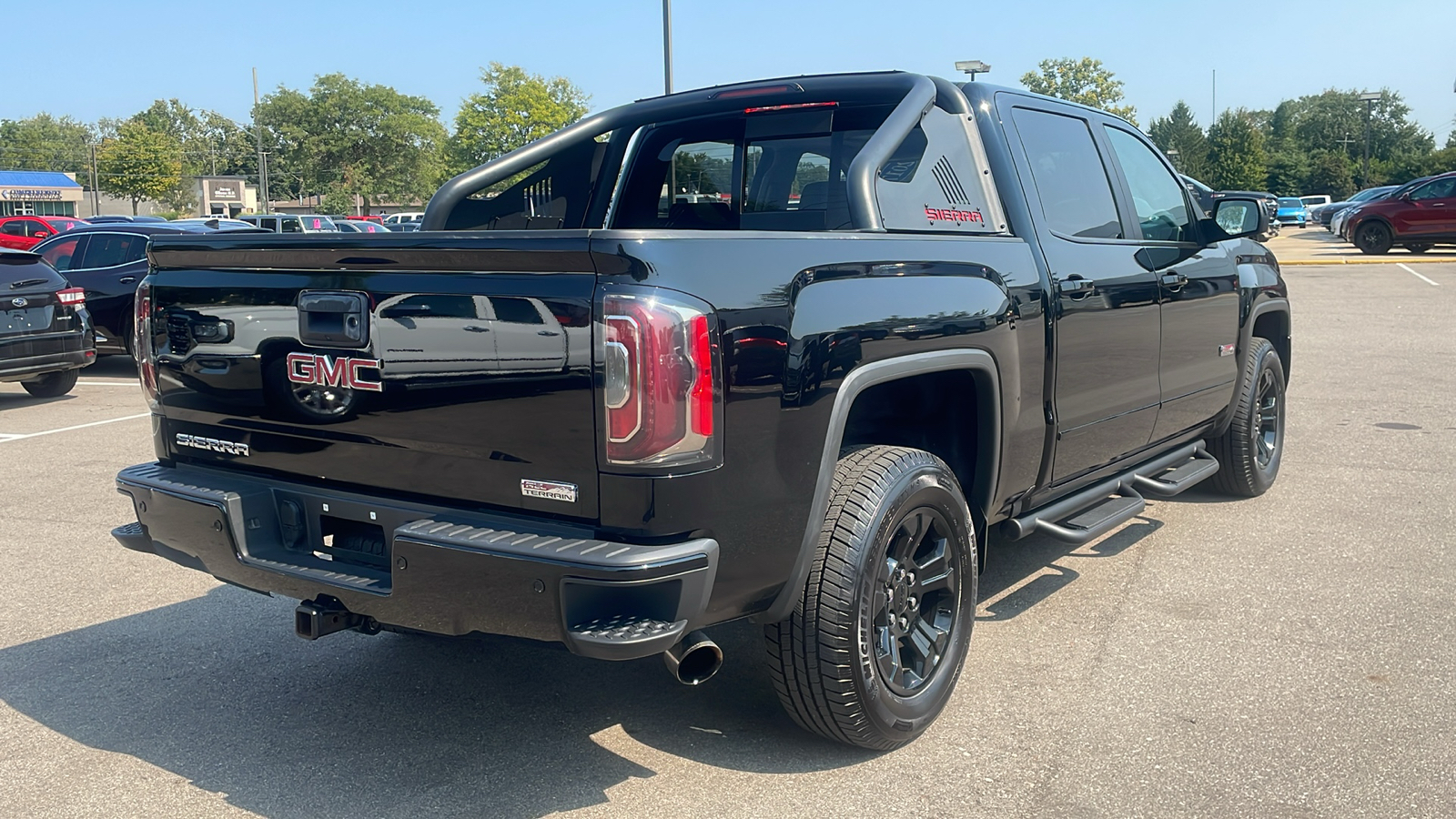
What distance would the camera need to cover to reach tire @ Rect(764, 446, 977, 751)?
313 centimetres

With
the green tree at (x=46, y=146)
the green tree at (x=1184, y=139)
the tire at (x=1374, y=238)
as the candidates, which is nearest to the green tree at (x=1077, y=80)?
the green tree at (x=1184, y=139)

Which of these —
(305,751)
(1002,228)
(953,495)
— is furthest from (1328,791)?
(305,751)

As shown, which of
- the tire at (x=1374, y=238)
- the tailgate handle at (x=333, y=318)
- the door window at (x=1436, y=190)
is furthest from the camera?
the tire at (x=1374, y=238)

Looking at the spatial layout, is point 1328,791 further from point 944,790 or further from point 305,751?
point 305,751

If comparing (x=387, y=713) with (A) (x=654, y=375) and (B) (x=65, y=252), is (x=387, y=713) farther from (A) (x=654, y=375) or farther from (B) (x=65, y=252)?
(B) (x=65, y=252)

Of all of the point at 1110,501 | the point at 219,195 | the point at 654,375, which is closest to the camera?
the point at 654,375

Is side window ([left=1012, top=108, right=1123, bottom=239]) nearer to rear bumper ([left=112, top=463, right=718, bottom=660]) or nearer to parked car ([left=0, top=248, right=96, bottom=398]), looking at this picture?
rear bumper ([left=112, top=463, right=718, bottom=660])

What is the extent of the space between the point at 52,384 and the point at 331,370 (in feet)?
31.1

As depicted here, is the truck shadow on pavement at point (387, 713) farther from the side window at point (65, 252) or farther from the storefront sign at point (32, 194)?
the storefront sign at point (32, 194)

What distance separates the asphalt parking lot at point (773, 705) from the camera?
315 cm

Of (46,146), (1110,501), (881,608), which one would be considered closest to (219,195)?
(46,146)

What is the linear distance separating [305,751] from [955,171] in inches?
109

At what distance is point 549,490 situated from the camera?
9.20 ft

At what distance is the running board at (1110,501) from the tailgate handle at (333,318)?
2.32 m
